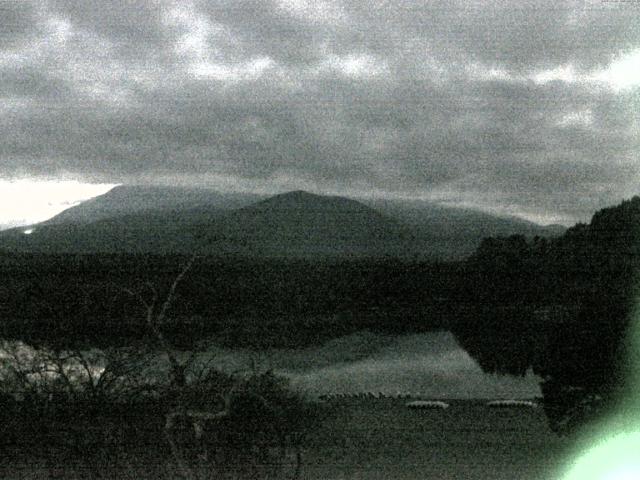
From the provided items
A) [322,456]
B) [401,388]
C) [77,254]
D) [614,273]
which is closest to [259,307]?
[322,456]

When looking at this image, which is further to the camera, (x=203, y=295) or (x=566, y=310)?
(x=203, y=295)

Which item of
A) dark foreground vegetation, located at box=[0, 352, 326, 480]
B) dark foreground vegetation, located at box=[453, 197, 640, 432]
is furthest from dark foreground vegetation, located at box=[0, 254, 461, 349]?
dark foreground vegetation, located at box=[453, 197, 640, 432]

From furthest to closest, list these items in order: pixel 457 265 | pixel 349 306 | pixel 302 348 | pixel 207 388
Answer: pixel 302 348
pixel 457 265
pixel 349 306
pixel 207 388

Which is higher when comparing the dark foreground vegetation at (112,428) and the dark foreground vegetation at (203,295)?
the dark foreground vegetation at (203,295)

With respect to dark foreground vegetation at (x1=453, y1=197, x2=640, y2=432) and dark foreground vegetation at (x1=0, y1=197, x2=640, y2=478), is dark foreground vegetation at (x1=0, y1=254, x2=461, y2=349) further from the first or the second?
dark foreground vegetation at (x1=453, y1=197, x2=640, y2=432)

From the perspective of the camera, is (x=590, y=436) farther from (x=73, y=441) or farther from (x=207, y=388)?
(x=73, y=441)

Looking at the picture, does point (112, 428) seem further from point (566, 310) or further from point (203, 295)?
Answer: point (566, 310)

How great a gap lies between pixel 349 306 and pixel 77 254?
250 inches

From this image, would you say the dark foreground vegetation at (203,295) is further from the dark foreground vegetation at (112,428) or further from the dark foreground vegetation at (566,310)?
the dark foreground vegetation at (566,310)

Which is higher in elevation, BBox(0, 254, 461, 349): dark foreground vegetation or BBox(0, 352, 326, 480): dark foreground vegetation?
BBox(0, 254, 461, 349): dark foreground vegetation

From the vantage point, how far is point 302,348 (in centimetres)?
1706

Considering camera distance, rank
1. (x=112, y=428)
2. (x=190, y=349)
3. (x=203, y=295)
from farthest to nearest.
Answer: (x=203, y=295) → (x=190, y=349) → (x=112, y=428)

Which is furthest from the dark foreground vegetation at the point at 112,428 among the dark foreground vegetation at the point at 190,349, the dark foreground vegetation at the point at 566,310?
the dark foreground vegetation at the point at 566,310

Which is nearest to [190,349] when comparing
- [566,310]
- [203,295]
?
[203,295]
